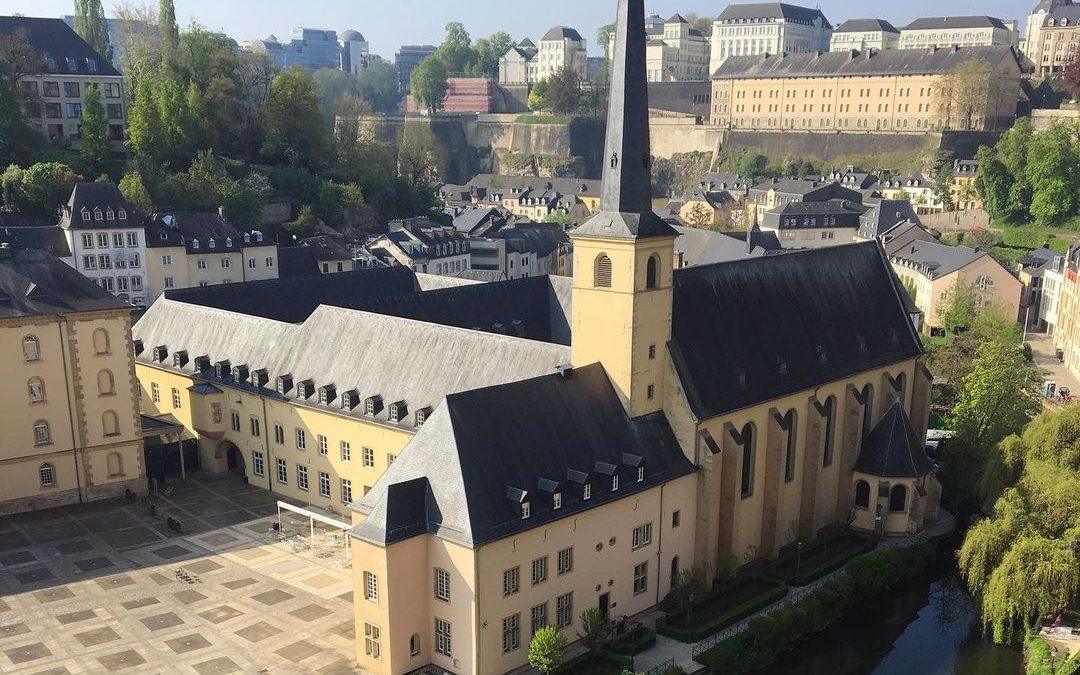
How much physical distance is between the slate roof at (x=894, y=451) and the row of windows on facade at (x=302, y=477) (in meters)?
29.5

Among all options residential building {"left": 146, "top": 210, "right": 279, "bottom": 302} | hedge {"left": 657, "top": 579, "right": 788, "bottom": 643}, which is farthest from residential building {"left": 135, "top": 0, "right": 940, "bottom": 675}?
residential building {"left": 146, "top": 210, "right": 279, "bottom": 302}

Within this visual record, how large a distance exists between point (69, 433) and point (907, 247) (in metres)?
99.4

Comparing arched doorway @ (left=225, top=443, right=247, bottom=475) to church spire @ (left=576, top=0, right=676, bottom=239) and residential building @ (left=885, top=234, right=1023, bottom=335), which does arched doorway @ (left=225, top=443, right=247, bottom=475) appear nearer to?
church spire @ (left=576, top=0, right=676, bottom=239)

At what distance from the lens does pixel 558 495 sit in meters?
41.9

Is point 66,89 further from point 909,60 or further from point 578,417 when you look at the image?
point 909,60

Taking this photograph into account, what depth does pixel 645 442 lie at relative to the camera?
47.4 meters

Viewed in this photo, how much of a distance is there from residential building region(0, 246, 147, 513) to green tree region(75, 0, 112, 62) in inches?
3724

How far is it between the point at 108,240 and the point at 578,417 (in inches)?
2562

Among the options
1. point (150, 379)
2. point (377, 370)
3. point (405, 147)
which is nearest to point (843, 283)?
point (377, 370)

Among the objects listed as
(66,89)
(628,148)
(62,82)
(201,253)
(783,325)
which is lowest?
(201,253)

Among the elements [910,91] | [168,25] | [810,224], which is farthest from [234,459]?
[910,91]

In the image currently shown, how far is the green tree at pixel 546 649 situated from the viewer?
3919 centimetres

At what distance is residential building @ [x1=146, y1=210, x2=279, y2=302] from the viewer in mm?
97125

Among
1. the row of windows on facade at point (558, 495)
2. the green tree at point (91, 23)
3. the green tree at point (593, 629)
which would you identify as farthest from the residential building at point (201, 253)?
the green tree at point (593, 629)
